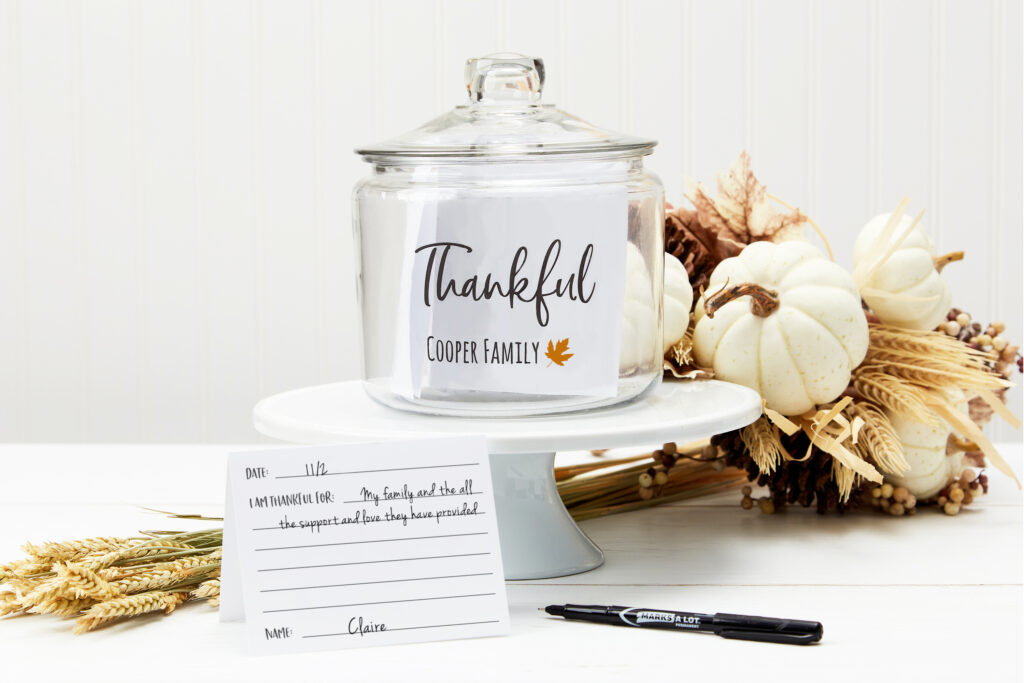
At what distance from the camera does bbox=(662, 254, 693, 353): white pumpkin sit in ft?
3.06

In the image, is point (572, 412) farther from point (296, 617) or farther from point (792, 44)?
point (792, 44)

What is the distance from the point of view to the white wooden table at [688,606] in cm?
62

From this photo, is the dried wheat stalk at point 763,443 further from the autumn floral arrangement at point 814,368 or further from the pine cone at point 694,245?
the pine cone at point 694,245

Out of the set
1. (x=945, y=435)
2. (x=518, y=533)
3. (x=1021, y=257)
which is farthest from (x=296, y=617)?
(x=1021, y=257)

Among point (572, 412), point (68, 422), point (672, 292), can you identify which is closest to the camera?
point (572, 412)

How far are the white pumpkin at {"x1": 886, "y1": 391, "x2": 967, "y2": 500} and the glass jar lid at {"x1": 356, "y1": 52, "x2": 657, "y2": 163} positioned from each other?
0.36 meters

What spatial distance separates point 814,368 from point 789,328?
0.13 feet

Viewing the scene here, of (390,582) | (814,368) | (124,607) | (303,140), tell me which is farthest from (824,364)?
(303,140)

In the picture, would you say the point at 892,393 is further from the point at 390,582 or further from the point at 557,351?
the point at 390,582

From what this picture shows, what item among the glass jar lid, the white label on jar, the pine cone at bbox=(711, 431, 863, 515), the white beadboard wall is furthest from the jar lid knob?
the white beadboard wall

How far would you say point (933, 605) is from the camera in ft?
2.41

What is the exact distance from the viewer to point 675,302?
94cm

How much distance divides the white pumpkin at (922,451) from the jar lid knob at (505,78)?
43 cm

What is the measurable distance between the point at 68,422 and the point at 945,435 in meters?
1.55
